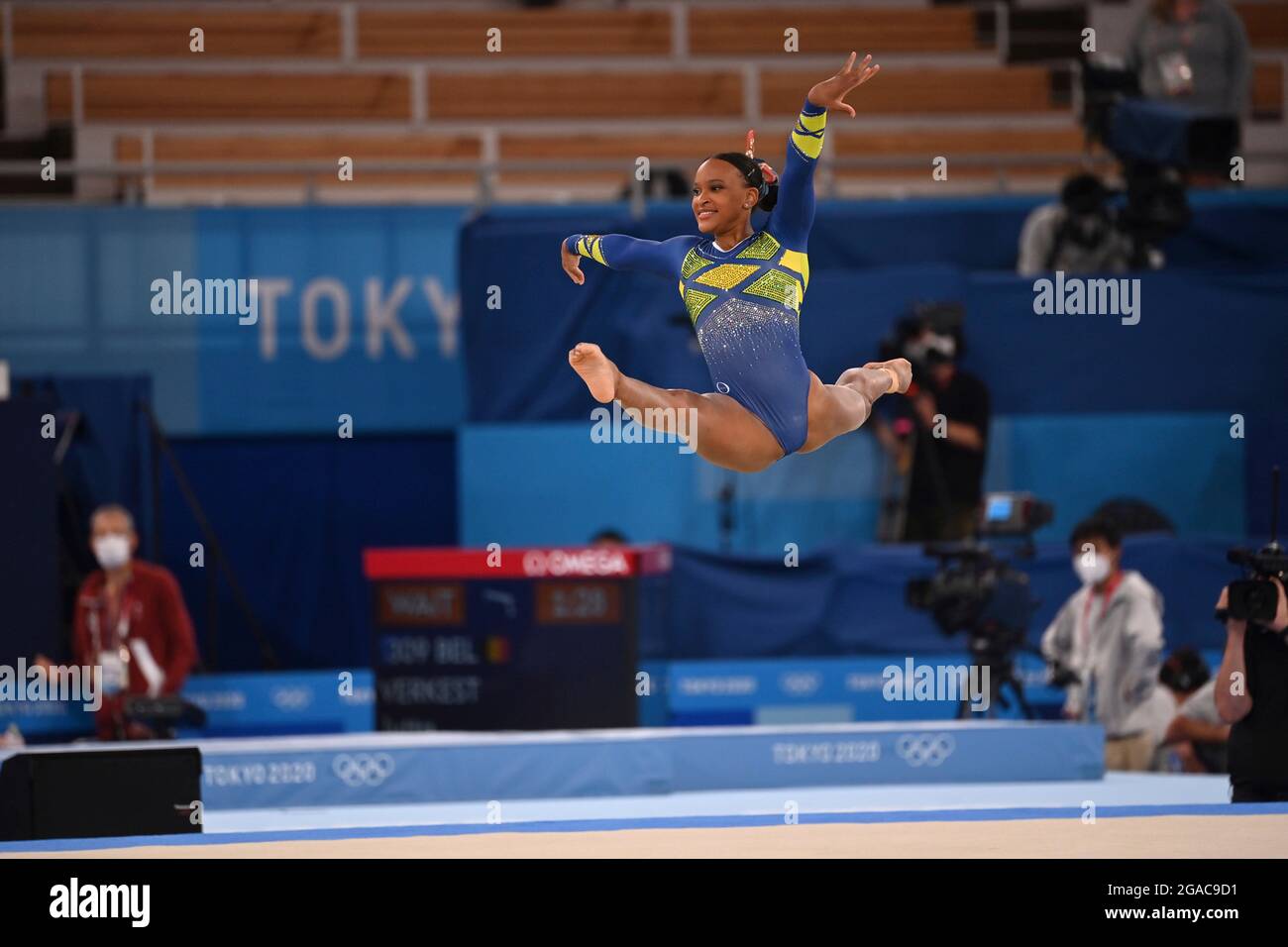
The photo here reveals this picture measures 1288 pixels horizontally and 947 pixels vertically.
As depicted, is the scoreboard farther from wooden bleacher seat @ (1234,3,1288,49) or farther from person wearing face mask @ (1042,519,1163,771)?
wooden bleacher seat @ (1234,3,1288,49)

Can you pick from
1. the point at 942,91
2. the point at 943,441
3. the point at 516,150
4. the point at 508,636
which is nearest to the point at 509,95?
the point at 516,150

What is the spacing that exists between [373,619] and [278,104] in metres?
5.51

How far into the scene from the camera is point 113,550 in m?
8.98

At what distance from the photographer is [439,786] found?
309 inches

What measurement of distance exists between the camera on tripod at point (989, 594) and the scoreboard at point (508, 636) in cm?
136

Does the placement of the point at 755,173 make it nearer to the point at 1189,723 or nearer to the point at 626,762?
the point at 626,762

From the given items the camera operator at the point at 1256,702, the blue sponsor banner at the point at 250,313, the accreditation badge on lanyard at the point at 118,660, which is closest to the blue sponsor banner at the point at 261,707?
the accreditation badge on lanyard at the point at 118,660

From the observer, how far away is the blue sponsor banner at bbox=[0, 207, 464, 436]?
35.9ft

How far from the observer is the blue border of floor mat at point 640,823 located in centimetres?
568

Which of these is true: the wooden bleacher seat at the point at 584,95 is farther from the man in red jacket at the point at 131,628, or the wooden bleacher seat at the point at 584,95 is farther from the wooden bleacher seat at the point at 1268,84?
the man in red jacket at the point at 131,628

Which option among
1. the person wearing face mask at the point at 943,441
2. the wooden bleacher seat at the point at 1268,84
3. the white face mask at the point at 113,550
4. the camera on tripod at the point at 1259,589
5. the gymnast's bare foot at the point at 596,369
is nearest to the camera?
the gymnast's bare foot at the point at 596,369

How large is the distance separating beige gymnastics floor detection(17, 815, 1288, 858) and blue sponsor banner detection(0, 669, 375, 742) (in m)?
3.75
